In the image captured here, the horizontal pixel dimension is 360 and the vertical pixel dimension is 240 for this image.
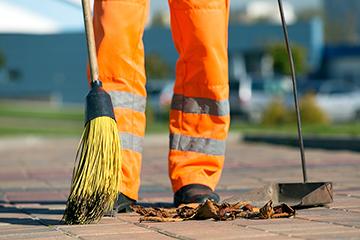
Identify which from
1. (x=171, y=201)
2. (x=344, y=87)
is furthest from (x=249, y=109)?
(x=171, y=201)

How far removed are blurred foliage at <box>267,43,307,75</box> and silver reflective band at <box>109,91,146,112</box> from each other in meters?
46.8

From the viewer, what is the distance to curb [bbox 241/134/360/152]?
10776mm

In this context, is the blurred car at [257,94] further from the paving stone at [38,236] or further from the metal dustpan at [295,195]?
the paving stone at [38,236]

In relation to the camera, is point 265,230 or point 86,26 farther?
point 86,26

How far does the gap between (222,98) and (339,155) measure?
5.07m

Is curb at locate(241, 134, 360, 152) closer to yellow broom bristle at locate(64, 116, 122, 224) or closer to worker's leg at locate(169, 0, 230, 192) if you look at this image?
worker's leg at locate(169, 0, 230, 192)

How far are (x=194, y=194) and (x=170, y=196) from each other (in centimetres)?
108

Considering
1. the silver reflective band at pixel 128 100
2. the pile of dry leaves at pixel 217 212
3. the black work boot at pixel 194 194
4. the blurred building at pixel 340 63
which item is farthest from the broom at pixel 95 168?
the blurred building at pixel 340 63

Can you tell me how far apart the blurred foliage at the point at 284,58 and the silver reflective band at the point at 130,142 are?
46.8 meters

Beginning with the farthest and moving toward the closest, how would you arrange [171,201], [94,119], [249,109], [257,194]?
[249,109] → [171,201] → [257,194] → [94,119]

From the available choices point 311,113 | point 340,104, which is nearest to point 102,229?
point 311,113

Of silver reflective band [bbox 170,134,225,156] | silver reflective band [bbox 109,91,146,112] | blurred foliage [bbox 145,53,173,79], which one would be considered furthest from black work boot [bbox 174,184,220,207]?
blurred foliage [bbox 145,53,173,79]

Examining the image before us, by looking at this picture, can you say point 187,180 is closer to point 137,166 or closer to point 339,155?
point 137,166

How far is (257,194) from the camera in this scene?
16.9 feet
